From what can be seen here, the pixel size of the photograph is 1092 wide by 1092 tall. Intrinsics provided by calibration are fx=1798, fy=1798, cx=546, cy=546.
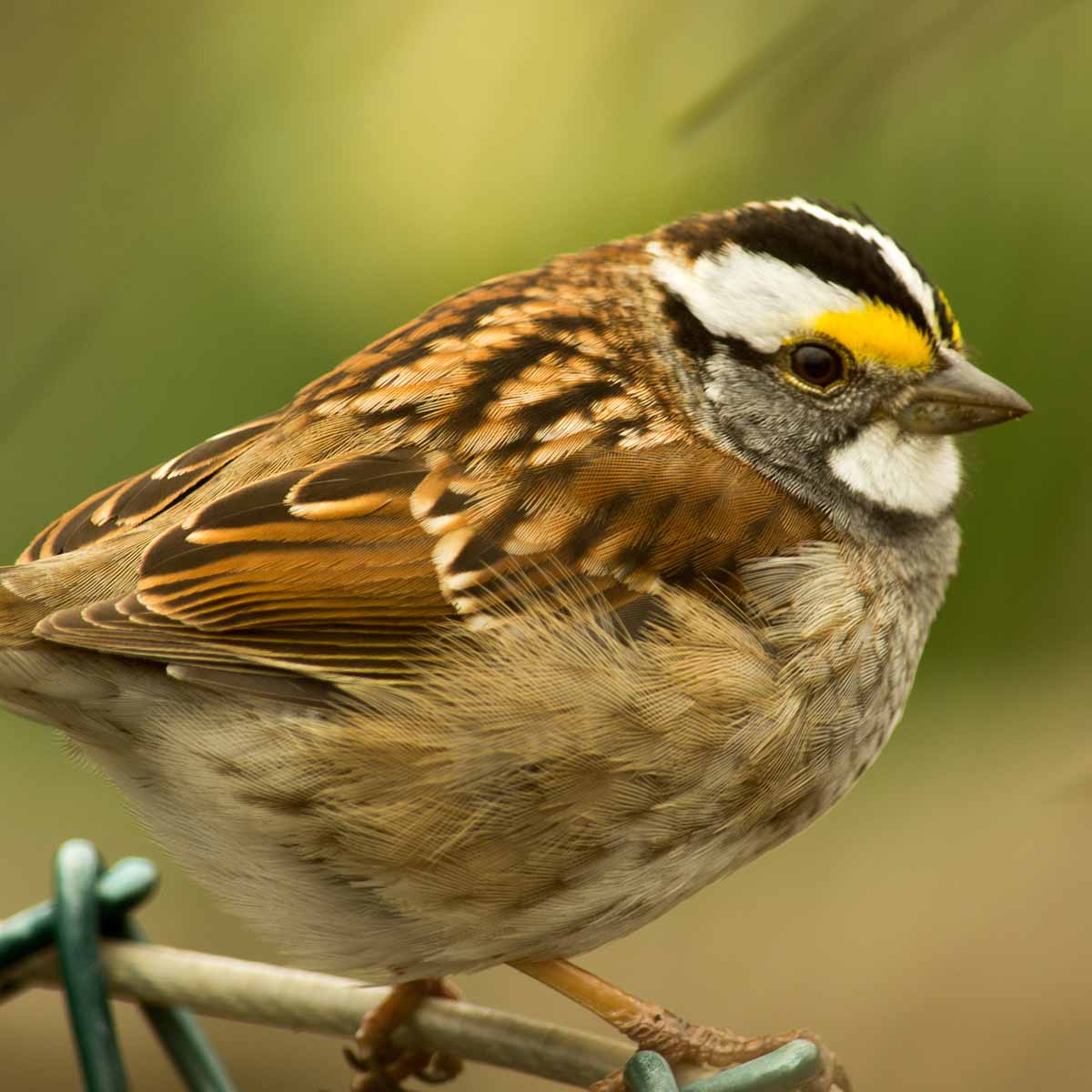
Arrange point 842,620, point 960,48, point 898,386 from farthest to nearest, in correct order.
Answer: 1. point 898,386
2. point 842,620
3. point 960,48

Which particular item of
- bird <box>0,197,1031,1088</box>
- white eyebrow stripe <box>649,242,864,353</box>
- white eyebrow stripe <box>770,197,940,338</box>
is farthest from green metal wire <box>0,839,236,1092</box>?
white eyebrow stripe <box>770,197,940,338</box>

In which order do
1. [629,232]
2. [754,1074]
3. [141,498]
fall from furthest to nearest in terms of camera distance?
[629,232], [141,498], [754,1074]

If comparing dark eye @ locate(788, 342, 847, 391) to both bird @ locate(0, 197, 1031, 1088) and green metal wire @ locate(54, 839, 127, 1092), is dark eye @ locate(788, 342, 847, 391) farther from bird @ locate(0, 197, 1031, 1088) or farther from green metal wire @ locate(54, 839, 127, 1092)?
green metal wire @ locate(54, 839, 127, 1092)

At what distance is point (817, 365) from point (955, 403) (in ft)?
0.66

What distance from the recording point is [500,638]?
215 centimetres

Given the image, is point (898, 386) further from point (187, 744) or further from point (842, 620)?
point (187, 744)

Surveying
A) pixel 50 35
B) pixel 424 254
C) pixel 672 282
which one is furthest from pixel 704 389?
pixel 50 35

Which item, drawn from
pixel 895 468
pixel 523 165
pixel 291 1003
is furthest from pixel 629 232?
pixel 291 1003

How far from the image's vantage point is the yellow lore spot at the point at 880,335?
249 cm

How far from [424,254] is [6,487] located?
1061 mm

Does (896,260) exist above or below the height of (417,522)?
above

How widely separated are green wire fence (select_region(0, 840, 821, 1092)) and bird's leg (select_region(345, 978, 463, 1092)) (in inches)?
15.9

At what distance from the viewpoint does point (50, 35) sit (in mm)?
2098

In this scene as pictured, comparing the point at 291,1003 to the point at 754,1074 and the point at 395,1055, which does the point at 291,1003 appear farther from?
the point at 395,1055
